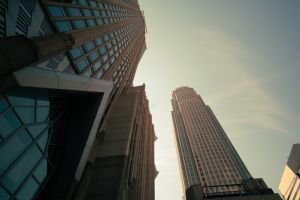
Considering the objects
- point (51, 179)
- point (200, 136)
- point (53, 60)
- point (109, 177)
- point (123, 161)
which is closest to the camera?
point (51, 179)

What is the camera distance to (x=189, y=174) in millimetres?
120312

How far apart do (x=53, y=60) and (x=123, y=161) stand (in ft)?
46.3

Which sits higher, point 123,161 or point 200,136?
point 200,136

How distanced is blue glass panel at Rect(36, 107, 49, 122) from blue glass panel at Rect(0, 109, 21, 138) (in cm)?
216

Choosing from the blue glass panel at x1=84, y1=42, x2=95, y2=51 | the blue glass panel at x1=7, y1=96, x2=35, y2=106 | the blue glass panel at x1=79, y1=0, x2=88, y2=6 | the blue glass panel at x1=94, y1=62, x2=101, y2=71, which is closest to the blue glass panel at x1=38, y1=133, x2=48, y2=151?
the blue glass panel at x1=7, y1=96, x2=35, y2=106

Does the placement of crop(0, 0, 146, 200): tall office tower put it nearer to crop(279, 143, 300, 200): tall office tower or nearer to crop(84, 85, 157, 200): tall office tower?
crop(84, 85, 157, 200): tall office tower

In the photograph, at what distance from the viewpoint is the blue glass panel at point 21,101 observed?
11.7m

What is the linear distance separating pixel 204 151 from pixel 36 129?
12240cm

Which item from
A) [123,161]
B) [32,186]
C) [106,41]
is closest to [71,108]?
[32,186]

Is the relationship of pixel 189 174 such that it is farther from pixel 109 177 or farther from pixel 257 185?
pixel 257 185

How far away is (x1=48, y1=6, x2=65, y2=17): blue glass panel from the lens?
1985 centimetres

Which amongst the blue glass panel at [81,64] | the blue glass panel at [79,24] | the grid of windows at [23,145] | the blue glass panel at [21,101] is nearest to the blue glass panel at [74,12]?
the blue glass panel at [79,24]

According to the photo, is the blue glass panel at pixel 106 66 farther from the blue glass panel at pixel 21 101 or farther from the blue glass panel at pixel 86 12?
the blue glass panel at pixel 21 101

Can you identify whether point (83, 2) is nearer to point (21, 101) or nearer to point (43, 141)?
point (21, 101)
